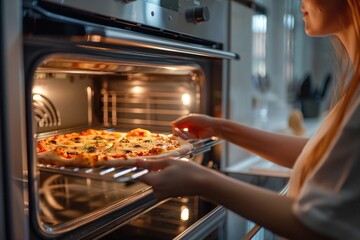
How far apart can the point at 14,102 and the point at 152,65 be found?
419 millimetres

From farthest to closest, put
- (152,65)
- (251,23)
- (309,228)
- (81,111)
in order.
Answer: (251,23)
(81,111)
(152,65)
(309,228)

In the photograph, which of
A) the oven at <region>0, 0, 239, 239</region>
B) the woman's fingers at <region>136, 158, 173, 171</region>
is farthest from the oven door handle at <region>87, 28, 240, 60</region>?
the woman's fingers at <region>136, 158, 173, 171</region>

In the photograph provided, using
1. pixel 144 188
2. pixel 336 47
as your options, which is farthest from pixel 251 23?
pixel 144 188

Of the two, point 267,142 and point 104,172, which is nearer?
point 104,172

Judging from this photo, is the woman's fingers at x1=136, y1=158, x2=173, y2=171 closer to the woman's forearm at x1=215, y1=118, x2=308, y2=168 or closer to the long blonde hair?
the long blonde hair

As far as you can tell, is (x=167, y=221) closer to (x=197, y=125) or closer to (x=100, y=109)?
(x=197, y=125)

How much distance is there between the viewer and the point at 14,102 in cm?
64

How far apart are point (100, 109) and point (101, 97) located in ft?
0.13

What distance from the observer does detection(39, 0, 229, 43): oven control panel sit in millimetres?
773

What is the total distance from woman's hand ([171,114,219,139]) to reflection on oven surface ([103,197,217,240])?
0.65 feet

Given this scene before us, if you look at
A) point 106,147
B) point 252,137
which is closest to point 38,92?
point 106,147

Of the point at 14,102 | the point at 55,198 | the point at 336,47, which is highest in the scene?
the point at 336,47

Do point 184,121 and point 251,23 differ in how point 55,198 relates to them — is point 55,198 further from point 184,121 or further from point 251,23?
point 251,23

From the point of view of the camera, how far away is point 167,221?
102cm
